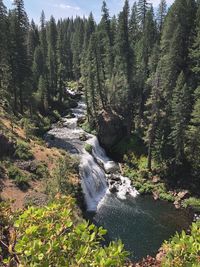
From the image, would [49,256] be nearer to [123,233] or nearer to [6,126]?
[123,233]

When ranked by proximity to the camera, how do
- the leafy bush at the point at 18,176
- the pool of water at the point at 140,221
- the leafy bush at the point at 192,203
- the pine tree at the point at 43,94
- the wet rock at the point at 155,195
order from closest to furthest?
the pool of water at the point at 140,221
the leafy bush at the point at 18,176
the leafy bush at the point at 192,203
the wet rock at the point at 155,195
the pine tree at the point at 43,94

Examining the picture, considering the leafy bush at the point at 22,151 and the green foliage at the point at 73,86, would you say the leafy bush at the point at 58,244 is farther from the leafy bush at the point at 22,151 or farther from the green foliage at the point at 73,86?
the green foliage at the point at 73,86

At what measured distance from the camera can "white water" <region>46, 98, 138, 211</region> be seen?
119 feet

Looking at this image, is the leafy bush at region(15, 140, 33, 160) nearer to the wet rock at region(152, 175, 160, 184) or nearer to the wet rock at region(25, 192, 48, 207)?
the wet rock at region(25, 192, 48, 207)

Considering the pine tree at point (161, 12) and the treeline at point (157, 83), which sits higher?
the pine tree at point (161, 12)

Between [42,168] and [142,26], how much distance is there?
1751 inches

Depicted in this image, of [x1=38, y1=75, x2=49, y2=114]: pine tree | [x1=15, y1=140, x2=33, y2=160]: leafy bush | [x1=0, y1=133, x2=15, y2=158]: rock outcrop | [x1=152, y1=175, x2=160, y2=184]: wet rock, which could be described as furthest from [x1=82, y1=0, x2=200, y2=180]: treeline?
[x1=0, y1=133, x2=15, y2=158]: rock outcrop

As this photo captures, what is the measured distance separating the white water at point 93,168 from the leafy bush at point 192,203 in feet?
17.6

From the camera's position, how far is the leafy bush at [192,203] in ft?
116

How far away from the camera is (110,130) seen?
49281 mm

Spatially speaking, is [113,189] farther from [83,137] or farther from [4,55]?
[4,55]

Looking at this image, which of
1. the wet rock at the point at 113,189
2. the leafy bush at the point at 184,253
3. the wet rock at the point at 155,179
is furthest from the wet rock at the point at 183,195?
the leafy bush at the point at 184,253

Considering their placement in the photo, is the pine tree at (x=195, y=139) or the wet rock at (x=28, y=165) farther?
the pine tree at (x=195, y=139)

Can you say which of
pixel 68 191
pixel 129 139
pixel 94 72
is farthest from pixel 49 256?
pixel 94 72
